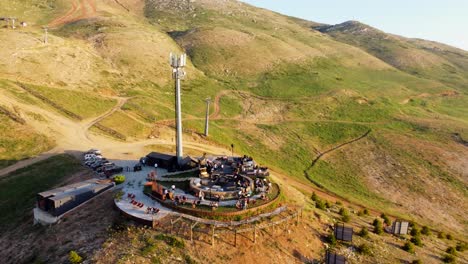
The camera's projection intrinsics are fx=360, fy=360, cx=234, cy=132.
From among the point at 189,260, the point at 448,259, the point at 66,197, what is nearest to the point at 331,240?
the point at 448,259

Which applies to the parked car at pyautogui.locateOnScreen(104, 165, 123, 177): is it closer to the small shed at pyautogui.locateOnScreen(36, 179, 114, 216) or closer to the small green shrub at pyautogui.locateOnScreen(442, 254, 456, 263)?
the small shed at pyautogui.locateOnScreen(36, 179, 114, 216)

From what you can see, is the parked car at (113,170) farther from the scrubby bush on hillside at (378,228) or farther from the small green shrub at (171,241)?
the scrubby bush on hillside at (378,228)

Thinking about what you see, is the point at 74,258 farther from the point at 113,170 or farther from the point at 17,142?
the point at 17,142

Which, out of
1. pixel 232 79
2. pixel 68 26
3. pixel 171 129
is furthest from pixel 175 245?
pixel 68 26

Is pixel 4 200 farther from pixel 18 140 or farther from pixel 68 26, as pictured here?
pixel 68 26

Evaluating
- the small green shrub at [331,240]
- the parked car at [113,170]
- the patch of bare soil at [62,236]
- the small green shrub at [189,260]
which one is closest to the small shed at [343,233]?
the small green shrub at [331,240]

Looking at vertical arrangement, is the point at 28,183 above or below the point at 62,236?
below
